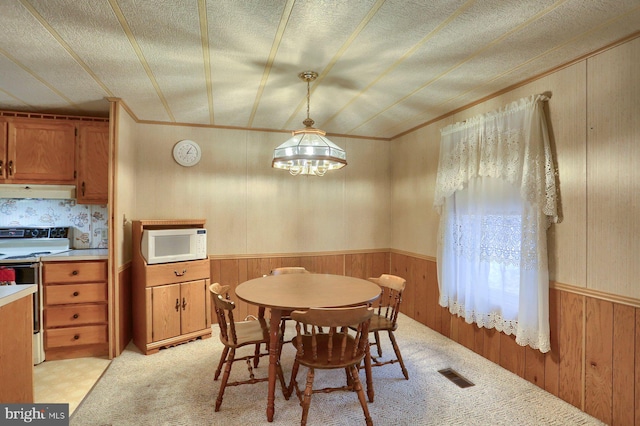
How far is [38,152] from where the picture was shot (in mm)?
3088

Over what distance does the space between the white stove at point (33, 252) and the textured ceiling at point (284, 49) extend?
1.27 m

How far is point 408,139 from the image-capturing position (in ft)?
13.5

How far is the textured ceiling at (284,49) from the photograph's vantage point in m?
1.65

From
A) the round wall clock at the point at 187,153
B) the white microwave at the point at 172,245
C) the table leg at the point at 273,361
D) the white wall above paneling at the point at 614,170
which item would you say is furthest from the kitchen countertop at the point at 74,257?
the white wall above paneling at the point at 614,170

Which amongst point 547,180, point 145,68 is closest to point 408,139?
point 547,180

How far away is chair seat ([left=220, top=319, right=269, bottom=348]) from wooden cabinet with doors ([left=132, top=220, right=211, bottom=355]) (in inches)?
34.9

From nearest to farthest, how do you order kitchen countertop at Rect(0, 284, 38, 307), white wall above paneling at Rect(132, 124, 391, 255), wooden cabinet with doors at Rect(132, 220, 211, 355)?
kitchen countertop at Rect(0, 284, 38, 307)
wooden cabinet with doors at Rect(132, 220, 211, 355)
white wall above paneling at Rect(132, 124, 391, 255)

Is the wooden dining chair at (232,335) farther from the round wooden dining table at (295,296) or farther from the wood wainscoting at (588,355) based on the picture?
the wood wainscoting at (588,355)

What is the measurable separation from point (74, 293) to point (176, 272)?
883 millimetres

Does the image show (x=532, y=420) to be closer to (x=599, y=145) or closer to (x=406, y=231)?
(x=599, y=145)

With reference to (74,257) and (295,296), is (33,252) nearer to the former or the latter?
(74,257)

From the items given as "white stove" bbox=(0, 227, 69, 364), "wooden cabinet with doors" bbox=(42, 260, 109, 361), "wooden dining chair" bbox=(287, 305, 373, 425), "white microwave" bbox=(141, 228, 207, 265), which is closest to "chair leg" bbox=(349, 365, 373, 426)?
"wooden dining chair" bbox=(287, 305, 373, 425)

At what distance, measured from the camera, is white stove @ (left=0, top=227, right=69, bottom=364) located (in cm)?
270

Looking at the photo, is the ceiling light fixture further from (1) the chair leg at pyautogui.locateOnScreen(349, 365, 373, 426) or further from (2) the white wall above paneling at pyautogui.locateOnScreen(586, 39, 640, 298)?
(2) the white wall above paneling at pyautogui.locateOnScreen(586, 39, 640, 298)
